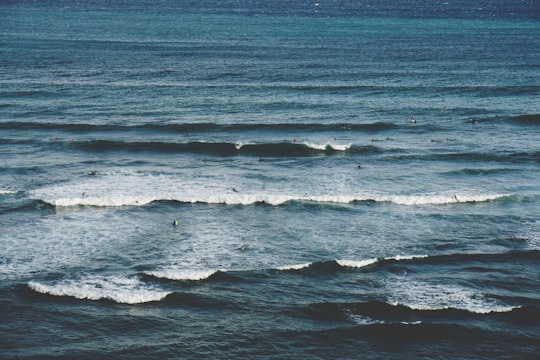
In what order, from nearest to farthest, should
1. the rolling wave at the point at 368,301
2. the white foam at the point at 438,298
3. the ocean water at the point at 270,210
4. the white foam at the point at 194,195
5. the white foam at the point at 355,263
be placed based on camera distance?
1. the ocean water at the point at 270,210
2. the rolling wave at the point at 368,301
3. the white foam at the point at 438,298
4. the white foam at the point at 355,263
5. the white foam at the point at 194,195

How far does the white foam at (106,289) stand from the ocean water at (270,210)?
83mm

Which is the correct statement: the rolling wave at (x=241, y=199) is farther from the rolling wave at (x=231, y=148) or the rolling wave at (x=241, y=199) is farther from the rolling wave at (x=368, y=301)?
the rolling wave at (x=231, y=148)

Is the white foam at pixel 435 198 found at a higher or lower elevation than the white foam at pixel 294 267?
higher

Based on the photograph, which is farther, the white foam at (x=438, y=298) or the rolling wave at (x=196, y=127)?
the rolling wave at (x=196, y=127)

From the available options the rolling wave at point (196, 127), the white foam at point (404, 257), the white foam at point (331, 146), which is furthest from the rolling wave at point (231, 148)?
the white foam at point (404, 257)

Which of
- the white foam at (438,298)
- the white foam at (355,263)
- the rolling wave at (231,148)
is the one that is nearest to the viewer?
the white foam at (438,298)

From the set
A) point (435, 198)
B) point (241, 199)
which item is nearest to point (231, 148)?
point (241, 199)

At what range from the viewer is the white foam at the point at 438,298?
881 inches

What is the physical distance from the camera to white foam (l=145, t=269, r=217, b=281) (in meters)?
24.5

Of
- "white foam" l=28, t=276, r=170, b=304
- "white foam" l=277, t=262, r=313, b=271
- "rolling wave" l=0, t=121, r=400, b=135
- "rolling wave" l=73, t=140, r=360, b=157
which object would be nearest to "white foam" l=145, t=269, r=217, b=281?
"white foam" l=28, t=276, r=170, b=304

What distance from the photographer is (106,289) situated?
23594 mm

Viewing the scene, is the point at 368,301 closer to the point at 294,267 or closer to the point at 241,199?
the point at 294,267

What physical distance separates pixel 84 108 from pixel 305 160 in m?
20.7

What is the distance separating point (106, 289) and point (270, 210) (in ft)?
35.1
